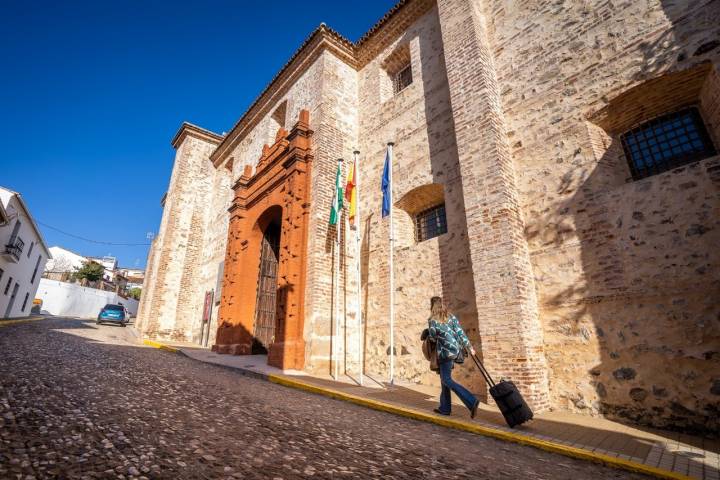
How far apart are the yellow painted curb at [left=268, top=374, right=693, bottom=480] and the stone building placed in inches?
60.9

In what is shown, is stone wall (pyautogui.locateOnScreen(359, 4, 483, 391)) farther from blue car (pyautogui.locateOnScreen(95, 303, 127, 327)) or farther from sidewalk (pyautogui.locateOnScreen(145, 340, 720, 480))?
blue car (pyautogui.locateOnScreen(95, 303, 127, 327))

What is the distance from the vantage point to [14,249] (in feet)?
64.6

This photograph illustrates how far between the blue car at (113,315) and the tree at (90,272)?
838 inches

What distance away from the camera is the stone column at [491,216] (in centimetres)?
531

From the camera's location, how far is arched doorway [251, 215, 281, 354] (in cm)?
1172

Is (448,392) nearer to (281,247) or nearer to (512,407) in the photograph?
(512,407)

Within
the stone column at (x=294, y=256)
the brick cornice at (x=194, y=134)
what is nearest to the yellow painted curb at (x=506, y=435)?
the stone column at (x=294, y=256)

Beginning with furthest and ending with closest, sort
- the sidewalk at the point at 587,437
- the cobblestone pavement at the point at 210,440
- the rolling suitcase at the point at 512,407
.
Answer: the rolling suitcase at the point at 512,407, the sidewalk at the point at 587,437, the cobblestone pavement at the point at 210,440

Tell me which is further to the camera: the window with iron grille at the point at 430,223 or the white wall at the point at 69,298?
the white wall at the point at 69,298

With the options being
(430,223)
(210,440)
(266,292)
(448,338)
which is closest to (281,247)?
(266,292)

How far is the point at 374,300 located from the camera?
8555 mm

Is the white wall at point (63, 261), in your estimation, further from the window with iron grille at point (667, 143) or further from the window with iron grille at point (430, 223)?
the window with iron grille at point (667, 143)

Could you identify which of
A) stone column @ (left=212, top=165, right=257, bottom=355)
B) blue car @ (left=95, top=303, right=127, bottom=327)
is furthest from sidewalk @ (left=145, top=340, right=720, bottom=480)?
blue car @ (left=95, top=303, right=127, bottom=327)

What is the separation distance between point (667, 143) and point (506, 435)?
5.33m
